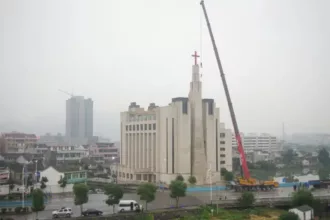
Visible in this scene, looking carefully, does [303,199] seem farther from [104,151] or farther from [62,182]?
[104,151]

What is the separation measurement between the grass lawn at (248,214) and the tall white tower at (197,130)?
8107 millimetres

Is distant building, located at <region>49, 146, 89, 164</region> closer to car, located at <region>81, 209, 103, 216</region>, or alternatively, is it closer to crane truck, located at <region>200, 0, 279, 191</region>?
crane truck, located at <region>200, 0, 279, 191</region>

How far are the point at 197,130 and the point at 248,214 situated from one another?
9.73m

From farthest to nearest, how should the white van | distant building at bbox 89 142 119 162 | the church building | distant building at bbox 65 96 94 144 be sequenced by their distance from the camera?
1. distant building at bbox 65 96 94 144
2. distant building at bbox 89 142 119 162
3. the church building
4. the white van

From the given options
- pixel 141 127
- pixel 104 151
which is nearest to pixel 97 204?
pixel 141 127

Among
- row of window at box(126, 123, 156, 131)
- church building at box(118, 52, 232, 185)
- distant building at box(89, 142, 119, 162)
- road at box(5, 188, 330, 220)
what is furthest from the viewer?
distant building at box(89, 142, 119, 162)

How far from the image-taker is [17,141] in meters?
37.3

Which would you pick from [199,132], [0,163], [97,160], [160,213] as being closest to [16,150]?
[0,163]

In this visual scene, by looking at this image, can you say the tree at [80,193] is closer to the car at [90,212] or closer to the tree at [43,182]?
the car at [90,212]

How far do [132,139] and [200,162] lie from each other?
6516mm

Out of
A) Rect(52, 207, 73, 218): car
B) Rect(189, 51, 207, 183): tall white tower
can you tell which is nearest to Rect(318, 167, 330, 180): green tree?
Rect(189, 51, 207, 183): tall white tower

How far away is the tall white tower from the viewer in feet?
80.0

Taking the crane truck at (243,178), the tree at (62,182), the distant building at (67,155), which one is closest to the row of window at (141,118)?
the crane truck at (243,178)

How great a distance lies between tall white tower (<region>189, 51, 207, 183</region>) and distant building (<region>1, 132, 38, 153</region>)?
1640 cm
